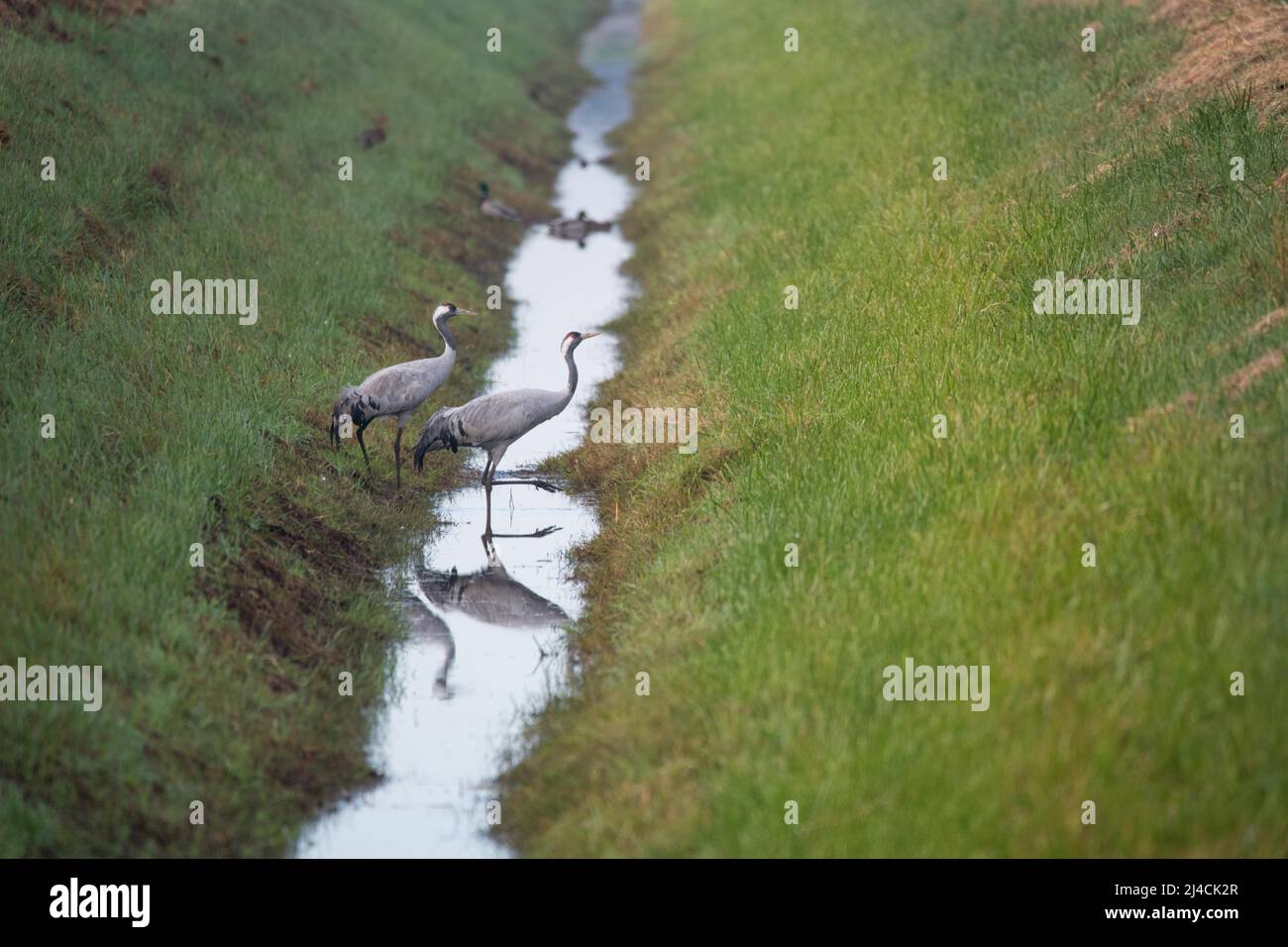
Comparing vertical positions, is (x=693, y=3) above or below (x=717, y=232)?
above

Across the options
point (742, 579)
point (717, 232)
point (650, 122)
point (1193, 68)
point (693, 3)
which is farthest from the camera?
point (693, 3)

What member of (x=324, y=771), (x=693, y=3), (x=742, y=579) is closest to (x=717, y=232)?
(x=742, y=579)

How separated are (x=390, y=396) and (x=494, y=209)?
9716 mm

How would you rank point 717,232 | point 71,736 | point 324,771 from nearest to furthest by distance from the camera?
point 71,736, point 324,771, point 717,232

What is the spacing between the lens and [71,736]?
240 inches

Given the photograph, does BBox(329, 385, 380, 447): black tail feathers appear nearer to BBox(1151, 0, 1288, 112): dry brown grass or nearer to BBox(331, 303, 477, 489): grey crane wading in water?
BBox(331, 303, 477, 489): grey crane wading in water

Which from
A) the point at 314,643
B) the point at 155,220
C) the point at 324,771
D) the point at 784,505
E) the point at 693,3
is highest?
the point at 693,3

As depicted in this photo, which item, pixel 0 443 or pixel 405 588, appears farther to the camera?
pixel 405 588

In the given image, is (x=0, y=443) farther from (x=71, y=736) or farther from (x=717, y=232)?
(x=717, y=232)

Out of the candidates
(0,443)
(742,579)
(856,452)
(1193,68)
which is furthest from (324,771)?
(1193,68)

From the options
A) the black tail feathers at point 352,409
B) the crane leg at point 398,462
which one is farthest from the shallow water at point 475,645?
the black tail feathers at point 352,409

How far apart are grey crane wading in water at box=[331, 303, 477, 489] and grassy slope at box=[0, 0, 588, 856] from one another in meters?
0.28

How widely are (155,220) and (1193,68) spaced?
9448 mm

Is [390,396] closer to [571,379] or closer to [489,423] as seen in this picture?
[489,423]
